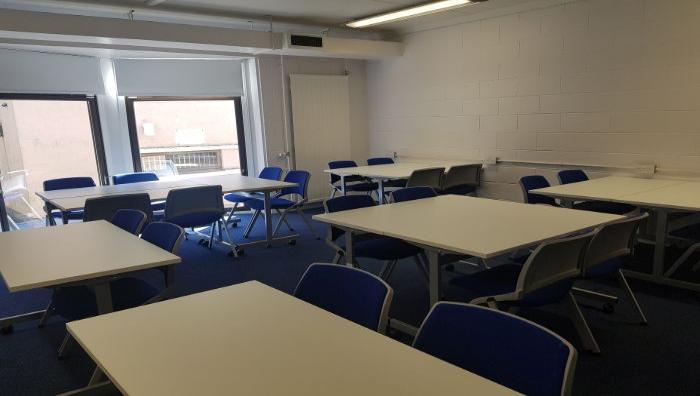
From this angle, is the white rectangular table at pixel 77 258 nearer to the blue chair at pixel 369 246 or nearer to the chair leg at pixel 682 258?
the blue chair at pixel 369 246

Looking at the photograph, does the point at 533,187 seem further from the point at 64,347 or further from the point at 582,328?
the point at 64,347

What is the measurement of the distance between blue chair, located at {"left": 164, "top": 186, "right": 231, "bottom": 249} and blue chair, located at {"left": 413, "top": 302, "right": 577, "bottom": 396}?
3.61 meters

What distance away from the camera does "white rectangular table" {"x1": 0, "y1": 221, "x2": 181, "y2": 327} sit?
2123mm

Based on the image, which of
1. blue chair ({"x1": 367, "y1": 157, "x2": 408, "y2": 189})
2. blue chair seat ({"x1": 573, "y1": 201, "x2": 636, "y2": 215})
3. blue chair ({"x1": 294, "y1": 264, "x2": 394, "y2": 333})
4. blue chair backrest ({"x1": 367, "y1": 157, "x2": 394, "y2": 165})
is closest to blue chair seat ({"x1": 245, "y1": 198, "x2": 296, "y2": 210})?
blue chair ({"x1": 367, "y1": 157, "x2": 408, "y2": 189})

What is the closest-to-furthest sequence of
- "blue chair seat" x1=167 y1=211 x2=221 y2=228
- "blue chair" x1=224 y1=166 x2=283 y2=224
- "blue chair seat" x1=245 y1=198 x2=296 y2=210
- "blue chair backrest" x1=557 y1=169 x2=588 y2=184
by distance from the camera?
"blue chair seat" x1=167 y1=211 x2=221 y2=228 → "blue chair backrest" x1=557 y1=169 x2=588 y2=184 → "blue chair seat" x1=245 y1=198 x2=296 y2=210 → "blue chair" x1=224 y1=166 x2=283 y2=224

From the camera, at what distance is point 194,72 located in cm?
668

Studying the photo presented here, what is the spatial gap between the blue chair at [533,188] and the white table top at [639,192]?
0.62ft

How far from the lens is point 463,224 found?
113 inches

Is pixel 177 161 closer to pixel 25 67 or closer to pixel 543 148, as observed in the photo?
pixel 25 67

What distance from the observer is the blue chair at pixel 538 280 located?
2.24 meters

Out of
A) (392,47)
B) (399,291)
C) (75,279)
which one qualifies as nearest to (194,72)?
(392,47)

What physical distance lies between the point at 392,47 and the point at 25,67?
4.70 meters

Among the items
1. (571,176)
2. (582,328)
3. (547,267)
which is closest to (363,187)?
(571,176)

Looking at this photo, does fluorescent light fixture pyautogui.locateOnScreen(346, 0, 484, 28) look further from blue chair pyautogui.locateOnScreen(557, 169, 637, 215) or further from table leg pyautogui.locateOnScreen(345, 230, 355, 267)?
table leg pyautogui.locateOnScreen(345, 230, 355, 267)
